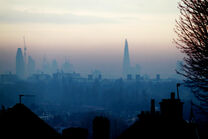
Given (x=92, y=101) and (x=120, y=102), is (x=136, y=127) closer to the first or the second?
(x=120, y=102)

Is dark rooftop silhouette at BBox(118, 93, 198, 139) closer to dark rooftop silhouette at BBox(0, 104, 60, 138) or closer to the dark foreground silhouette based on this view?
the dark foreground silhouette

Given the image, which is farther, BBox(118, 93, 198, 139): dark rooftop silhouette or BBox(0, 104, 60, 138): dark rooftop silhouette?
BBox(118, 93, 198, 139): dark rooftop silhouette

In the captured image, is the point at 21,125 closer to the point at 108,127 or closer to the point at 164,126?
the point at 108,127

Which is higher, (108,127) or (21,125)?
(21,125)

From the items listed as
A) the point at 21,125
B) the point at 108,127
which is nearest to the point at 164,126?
the point at 108,127

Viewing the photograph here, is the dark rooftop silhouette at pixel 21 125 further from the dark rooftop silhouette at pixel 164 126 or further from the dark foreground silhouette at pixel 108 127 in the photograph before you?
the dark rooftop silhouette at pixel 164 126

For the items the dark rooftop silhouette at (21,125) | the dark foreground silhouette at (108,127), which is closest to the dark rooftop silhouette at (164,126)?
the dark foreground silhouette at (108,127)

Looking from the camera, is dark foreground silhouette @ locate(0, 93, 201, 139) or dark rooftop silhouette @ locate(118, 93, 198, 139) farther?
dark rooftop silhouette @ locate(118, 93, 198, 139)

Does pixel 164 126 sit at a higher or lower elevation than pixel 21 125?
lower

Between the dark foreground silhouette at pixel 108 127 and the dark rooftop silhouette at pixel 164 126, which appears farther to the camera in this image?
the dark rooftop silhouette at pixel 164 126

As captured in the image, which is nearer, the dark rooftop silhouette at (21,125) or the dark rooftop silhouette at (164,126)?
the dark rooftop silhouette at (21,125)

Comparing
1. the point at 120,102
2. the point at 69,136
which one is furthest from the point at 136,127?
the point at 120,102

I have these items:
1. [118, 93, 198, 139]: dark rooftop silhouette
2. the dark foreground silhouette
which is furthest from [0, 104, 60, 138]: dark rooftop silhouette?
[118, 93, 198, 139]: dark rooftop silhouette
